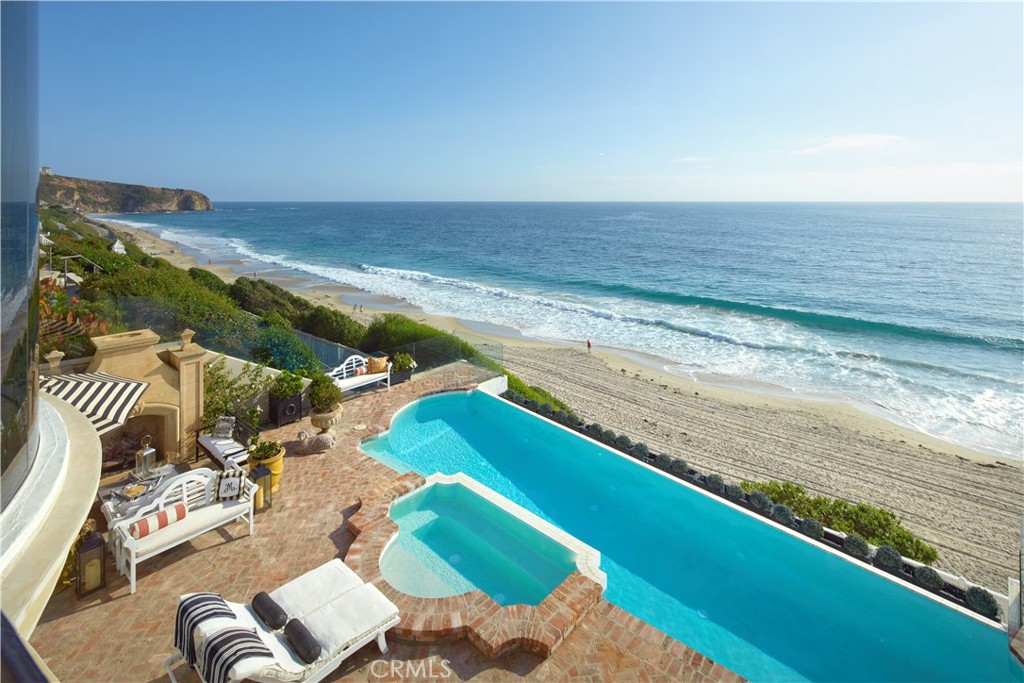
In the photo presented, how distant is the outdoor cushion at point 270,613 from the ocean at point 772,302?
19.7m

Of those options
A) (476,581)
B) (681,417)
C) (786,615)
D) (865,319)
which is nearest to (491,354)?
(681,417)

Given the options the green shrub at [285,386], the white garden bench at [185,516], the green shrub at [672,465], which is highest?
the green shrub at [285,386]

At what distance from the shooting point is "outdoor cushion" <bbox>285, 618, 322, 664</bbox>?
14.9ft

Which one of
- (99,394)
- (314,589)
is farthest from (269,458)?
(314,589)

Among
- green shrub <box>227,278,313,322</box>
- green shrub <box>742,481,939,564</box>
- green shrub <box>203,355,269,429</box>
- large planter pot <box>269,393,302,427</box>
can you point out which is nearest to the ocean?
green shrub <box>227,278,313,322</box>

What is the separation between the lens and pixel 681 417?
1645 centimetres

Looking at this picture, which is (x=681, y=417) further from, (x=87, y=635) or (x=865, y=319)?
(x=865, y=319)

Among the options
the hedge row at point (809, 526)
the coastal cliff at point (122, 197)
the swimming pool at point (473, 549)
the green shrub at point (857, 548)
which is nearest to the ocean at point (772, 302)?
the hedge row at point (809, 526)

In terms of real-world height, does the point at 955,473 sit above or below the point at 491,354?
below

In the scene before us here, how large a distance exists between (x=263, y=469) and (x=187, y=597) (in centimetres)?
287

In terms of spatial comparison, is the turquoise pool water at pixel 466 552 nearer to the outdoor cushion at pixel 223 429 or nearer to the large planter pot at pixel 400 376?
the outdoor cushion at pixel 223 429

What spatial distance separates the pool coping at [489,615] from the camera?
5227 millimetres

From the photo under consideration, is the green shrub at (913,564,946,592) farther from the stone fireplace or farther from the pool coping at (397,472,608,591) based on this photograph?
the stone fireplace

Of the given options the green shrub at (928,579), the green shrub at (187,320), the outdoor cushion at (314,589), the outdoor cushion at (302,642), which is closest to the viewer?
the outdoor cushion at (302,642)
